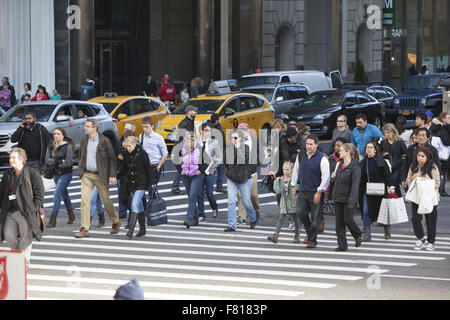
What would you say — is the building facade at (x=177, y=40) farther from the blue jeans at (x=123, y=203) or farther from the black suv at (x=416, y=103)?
the blue jeans at (x=123, y=203)

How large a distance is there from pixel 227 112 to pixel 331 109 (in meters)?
4.53

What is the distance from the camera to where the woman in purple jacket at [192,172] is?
17953mm

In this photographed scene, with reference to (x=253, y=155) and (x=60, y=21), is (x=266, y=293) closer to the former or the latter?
(x=253, y=155)

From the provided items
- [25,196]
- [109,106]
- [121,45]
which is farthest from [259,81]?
[25,196]

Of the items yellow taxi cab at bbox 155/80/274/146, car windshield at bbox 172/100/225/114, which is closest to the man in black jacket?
yellow taxi cab at bbox 155/80/274/146

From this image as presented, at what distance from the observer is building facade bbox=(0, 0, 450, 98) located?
130 ft

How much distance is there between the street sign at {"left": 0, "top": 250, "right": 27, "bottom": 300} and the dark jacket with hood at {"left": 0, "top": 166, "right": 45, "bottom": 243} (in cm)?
357

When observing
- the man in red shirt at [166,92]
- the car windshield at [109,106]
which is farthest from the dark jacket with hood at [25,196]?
the man in red shirt at [166,92]

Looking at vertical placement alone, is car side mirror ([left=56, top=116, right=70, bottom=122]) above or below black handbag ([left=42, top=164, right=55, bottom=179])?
above

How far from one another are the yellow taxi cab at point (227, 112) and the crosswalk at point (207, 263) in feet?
36.3

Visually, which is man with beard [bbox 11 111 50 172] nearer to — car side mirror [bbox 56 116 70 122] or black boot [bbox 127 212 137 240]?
black boot [bbox 127 212 137 240]

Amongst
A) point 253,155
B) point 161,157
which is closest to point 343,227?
point 253,155

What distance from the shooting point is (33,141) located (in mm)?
18500
